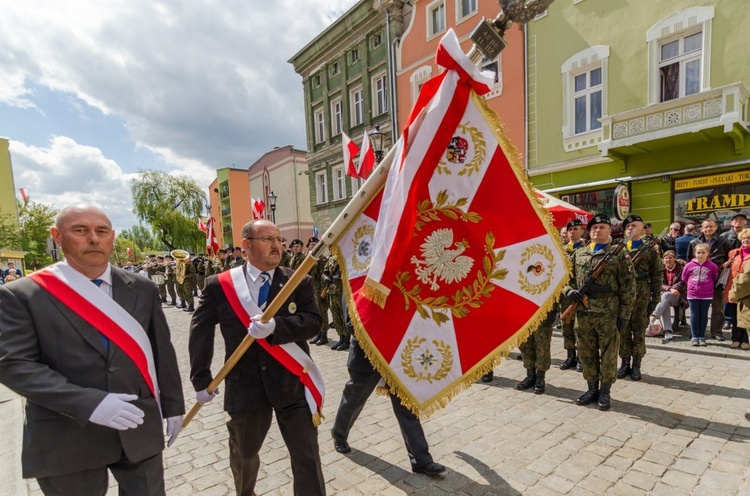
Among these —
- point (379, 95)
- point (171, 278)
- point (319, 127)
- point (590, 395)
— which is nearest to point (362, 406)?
point (590, 395)

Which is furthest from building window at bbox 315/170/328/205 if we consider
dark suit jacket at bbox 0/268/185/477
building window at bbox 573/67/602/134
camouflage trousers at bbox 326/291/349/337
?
dark suit jacket at bbox 0/268/185/477

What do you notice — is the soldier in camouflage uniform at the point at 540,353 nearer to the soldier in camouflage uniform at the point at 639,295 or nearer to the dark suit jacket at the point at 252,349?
the soldier in camouflage uniform at the point at 639,295

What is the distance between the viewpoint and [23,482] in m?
3.19

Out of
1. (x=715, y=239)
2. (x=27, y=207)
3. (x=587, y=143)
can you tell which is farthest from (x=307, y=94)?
(x=27, y=207)

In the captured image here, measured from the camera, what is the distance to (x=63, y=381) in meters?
1.70

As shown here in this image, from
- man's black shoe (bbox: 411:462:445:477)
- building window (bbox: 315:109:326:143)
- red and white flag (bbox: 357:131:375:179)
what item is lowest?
man's black shoe (bbox: 411:462:445:477)

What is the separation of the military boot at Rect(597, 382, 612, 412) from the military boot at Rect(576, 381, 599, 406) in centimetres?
8

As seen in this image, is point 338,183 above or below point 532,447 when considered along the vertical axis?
above

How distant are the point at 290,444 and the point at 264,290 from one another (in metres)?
0.99

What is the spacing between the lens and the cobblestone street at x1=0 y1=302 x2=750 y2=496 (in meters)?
2.92

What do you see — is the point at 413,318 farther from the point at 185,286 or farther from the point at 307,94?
the point at 307,94

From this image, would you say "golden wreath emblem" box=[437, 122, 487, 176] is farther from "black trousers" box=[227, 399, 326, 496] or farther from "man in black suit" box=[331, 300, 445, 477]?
"black trousers" box=[227, 399, 326, 496]

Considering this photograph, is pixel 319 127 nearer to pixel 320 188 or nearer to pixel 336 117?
pixel 336 117

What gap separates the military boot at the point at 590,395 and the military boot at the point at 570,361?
4.12 feet
